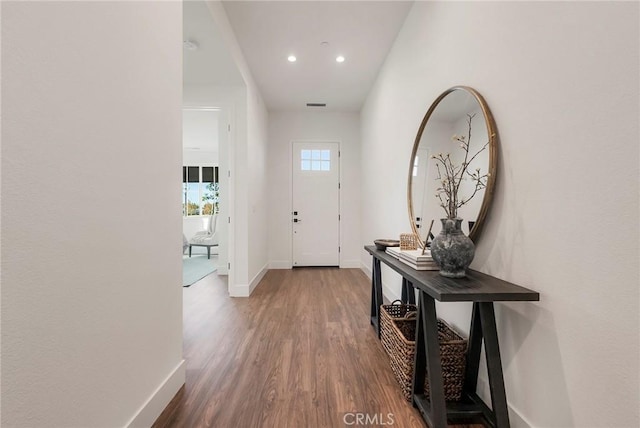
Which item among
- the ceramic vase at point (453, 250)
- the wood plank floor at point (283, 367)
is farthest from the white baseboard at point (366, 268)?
the ceramic vase at point (453, 250)

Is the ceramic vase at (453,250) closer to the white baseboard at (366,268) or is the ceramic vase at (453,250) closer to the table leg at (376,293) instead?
the table leg at (376,293)

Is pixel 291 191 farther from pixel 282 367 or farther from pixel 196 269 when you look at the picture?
pixel 282 367

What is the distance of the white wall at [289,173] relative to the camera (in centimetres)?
522

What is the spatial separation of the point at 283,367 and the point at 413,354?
0.86m

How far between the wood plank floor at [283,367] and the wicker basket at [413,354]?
0.33ft

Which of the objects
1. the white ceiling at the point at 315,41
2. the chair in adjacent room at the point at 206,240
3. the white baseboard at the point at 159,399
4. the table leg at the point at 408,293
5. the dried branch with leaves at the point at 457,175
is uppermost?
the white ceiling at the point at 315,41

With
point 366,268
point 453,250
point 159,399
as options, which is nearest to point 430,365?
point 453,250

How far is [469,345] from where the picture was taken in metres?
1.50

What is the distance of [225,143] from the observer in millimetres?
4758

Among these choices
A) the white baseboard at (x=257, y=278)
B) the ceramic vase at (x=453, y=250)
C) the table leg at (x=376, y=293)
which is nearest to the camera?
the ceramic vase at (x=453, y=250)

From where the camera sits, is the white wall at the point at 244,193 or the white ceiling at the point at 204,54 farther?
the white wall at the point at 244,193

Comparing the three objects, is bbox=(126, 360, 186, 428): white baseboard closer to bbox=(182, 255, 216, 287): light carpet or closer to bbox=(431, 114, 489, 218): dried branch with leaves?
bbox=(431, 114, 489, 218): dried branch with leaves

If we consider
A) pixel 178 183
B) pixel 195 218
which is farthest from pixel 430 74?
pixel 195 218

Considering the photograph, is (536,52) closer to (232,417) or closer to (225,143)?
(232,417)
